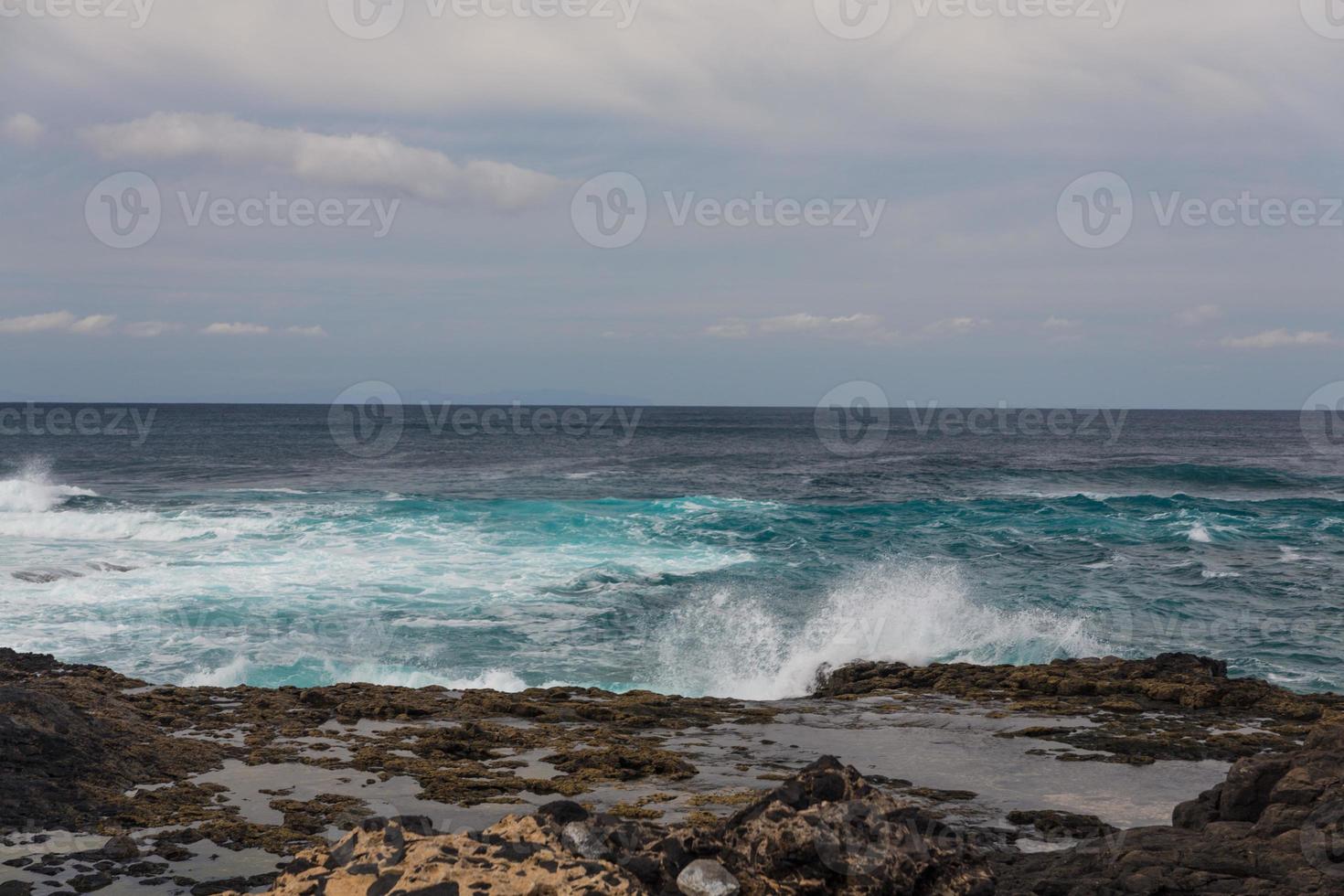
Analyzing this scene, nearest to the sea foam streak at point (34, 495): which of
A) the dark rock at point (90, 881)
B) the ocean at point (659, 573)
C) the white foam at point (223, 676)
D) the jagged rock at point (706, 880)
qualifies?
the ocean at point (659, 573)

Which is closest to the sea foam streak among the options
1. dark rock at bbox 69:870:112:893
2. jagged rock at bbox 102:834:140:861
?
jagged rock at bbox 102:834:140:861

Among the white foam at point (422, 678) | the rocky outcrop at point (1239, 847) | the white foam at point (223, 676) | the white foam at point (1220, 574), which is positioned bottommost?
the white foam at point (422, 678)

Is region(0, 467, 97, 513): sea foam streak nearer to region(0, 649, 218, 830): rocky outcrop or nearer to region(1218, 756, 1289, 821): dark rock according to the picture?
region(0, 649, 218, 830): rocky outcrop

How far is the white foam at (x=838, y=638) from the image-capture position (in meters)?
17.3

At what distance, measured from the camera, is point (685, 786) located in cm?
944

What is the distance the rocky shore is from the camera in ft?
18.2

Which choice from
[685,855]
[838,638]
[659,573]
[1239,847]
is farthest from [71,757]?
[659,573]

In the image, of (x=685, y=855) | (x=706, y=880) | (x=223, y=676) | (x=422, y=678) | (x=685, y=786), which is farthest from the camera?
(x=422, y=678)

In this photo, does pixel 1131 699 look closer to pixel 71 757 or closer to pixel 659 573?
pixel 71 757

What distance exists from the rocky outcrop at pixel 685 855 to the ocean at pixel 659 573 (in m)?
10.9

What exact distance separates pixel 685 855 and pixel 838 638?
539 inches

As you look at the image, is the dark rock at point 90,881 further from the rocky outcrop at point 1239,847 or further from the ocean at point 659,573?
the ocean at point 659,573

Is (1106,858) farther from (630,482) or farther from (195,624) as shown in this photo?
(630,482)

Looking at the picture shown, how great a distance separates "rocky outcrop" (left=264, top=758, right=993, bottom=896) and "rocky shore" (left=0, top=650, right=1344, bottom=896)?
0.05ft
